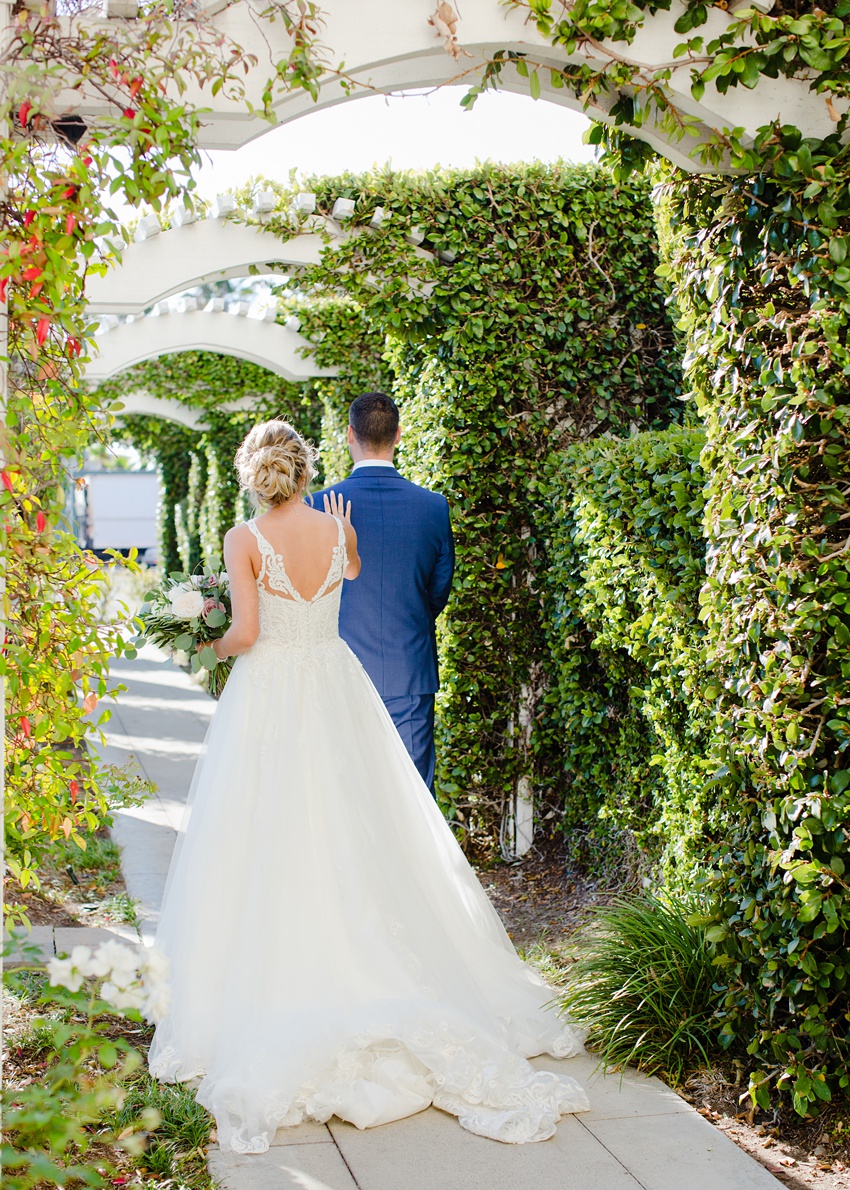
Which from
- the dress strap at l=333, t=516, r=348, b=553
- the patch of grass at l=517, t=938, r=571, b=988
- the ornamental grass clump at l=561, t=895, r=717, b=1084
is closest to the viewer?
the ornamental grass clump at l=561, t=895, r=717, b=1084

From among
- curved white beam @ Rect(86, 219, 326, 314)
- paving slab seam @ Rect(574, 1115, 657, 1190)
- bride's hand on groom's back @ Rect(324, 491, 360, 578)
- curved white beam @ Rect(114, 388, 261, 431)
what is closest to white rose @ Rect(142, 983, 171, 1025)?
paving slab seam @ Rect(574, 1115, 657, 1190)

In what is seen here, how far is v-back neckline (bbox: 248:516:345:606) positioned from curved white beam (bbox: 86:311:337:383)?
570 centimetres

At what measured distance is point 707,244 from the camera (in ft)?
10.7

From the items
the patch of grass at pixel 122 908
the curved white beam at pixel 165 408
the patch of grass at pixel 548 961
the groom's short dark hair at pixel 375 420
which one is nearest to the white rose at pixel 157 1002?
the patch of grass at pixel 548 961

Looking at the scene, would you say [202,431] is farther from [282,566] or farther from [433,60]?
[433,60]

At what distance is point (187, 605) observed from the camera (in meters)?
3.76

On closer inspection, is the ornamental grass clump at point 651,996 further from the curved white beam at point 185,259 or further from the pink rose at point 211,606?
the curved white beam at point 185,259

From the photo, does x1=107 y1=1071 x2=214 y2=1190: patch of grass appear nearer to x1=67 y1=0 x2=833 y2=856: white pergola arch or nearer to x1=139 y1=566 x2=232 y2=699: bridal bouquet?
x1=139 y1=566 x2=232 y2=699: bridal bouquet

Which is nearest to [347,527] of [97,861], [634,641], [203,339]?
[634,641]

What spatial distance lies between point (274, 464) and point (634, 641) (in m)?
1.56

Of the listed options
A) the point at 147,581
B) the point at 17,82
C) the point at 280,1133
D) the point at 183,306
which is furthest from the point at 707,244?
the point at 147,581

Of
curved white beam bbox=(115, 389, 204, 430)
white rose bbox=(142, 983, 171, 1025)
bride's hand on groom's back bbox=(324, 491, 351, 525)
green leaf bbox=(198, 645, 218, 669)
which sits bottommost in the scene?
white rose bbox=(142, 983, 171, 1025)

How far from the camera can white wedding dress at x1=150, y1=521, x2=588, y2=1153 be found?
9.96 feet

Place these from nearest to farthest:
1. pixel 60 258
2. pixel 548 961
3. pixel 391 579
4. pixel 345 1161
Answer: pixel 60 258, pixel 345 1161, pixel 548 961, pixel 391 579
